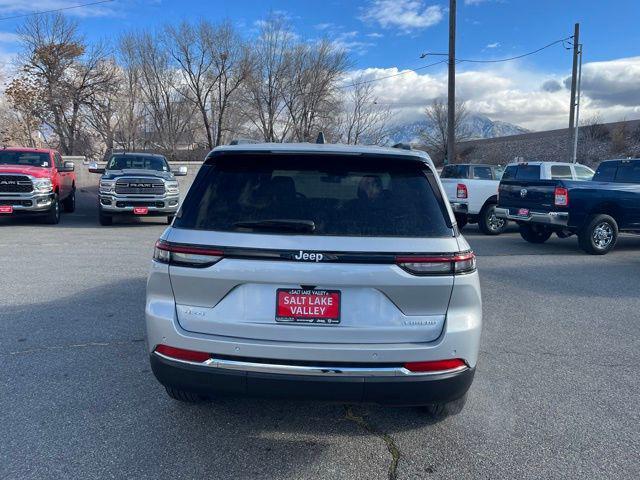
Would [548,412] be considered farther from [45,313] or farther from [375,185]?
[45,313]

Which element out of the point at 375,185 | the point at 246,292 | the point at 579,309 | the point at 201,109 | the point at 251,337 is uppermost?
the point at 201,109

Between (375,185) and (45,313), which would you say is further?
(45,313)

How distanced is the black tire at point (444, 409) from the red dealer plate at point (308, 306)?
1.17 meters

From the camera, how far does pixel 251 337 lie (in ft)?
9.50

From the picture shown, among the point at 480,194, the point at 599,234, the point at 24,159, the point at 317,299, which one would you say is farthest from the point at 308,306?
the point at 24,159

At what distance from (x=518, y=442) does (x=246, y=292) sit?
1.99 metres

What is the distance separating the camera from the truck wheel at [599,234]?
35.6 feet

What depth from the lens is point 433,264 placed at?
2906 millimetres

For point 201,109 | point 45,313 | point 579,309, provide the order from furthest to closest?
point 201,109 < point 579,309 < point 45,313

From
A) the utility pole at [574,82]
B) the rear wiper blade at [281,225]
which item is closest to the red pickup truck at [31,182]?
the rear wiper blade at [281,225]

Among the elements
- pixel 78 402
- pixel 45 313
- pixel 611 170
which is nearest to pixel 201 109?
pixel 611 170

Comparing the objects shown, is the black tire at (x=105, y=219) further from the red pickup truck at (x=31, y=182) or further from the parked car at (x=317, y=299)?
the parked car at (x=317, y=299)

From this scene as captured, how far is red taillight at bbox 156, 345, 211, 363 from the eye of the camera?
9.71ft

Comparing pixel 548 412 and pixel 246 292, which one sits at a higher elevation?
pixel 246 292
